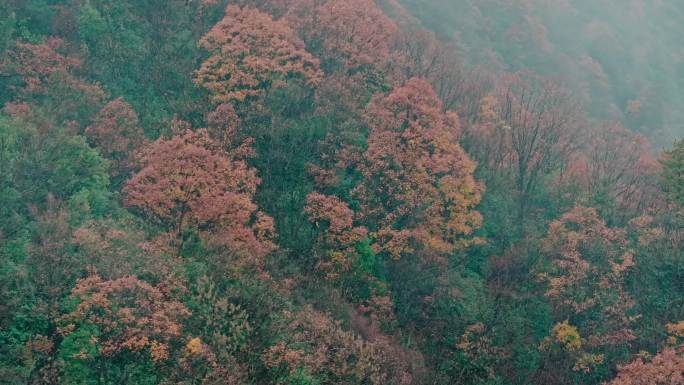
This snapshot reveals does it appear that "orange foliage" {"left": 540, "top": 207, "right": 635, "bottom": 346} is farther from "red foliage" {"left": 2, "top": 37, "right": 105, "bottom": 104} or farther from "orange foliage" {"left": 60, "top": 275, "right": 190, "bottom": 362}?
"red foliage" {"left": 2, "top": 37, "right": 105, "bottom": 104}

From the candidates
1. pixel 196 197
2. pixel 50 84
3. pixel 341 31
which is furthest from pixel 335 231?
pixel 50 84

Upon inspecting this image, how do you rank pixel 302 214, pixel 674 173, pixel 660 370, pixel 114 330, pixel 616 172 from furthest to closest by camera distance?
pixel 616 172 < pixel 674 173 < pixel 302 214 < pixel 660 370 < pixel 114 330

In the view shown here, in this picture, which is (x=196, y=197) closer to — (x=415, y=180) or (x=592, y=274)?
(x=415, y=180)

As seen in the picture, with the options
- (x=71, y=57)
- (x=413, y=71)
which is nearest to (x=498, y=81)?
(x=413, y=71)

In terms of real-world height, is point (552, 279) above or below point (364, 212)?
above

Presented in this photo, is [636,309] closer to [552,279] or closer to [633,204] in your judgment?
[552,279]

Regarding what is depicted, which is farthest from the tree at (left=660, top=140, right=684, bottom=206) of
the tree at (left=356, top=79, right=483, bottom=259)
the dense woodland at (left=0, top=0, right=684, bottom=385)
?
the tree at (left=356, top=79, right=483, bottom=259)
